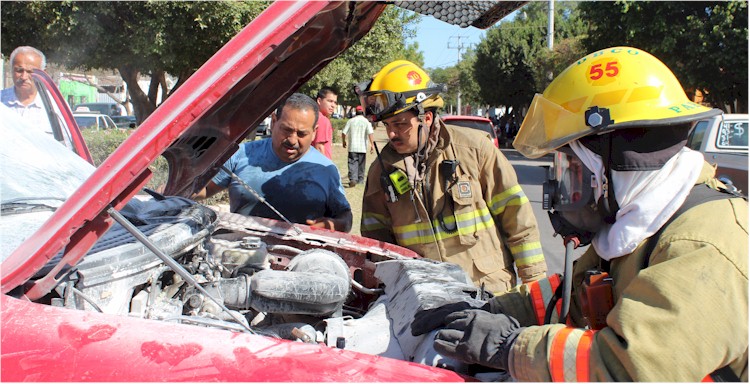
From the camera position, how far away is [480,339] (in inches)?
65.3

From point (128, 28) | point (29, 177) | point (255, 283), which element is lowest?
point (255, 283)

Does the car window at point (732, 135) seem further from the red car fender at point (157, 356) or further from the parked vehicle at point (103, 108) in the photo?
the parked vehicle at point (103, 108)

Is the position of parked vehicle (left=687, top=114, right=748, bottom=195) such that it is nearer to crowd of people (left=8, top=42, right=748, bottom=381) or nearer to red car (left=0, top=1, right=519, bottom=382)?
red car (left=0, top=1, right=519, bottom=382)

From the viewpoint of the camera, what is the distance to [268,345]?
158cm

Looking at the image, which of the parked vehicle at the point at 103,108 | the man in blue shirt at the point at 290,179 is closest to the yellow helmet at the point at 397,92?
the man in blue shirt at the point at 290,179

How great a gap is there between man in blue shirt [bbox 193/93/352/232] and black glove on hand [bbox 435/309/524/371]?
6.22 feet

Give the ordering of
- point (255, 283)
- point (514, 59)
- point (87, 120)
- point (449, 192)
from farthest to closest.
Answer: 1. point (514, 59)
2. point (87, 120)
3. point (449, 192)
4. point (255, 283)

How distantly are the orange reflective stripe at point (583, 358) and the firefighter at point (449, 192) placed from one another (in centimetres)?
181

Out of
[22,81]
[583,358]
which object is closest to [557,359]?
[583,358]

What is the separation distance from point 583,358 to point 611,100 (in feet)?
2.37

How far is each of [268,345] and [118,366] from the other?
353 millimetres

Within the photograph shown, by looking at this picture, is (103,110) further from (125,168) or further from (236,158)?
(125,168)

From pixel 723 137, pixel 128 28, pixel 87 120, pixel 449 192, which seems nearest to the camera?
pixel 449 192

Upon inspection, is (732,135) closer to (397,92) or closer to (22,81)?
(397,92)
